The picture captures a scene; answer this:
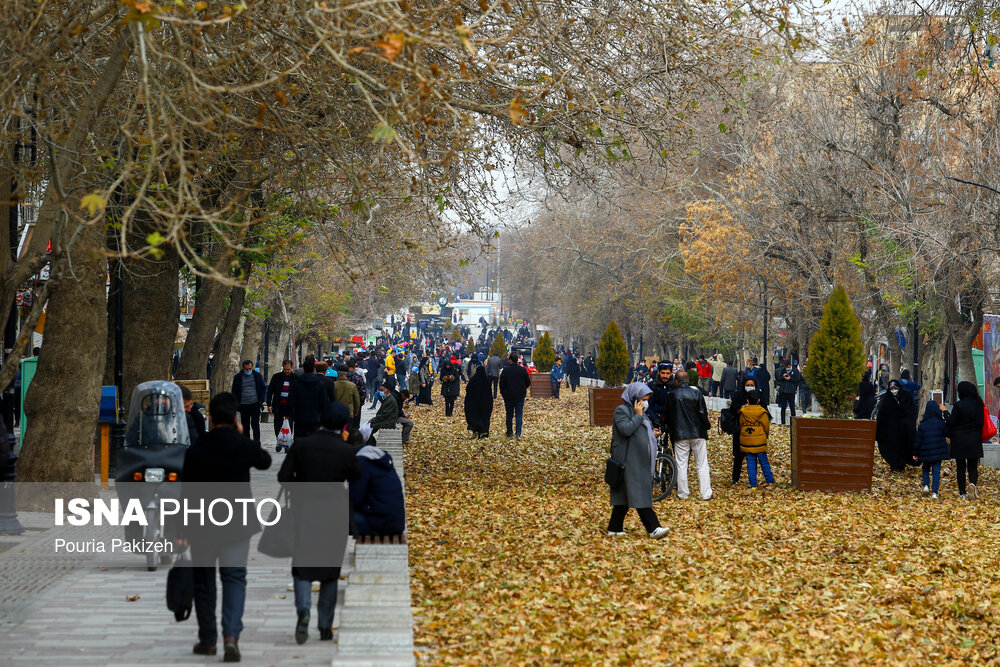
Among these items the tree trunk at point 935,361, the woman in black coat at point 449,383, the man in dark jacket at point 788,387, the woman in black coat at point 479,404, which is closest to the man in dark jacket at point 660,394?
the woman in black coat at point 479,404

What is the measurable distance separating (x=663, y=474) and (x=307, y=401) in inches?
217

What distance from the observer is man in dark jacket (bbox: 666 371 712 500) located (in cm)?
1709

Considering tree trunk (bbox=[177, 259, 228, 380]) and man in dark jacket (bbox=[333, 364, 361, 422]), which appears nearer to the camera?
man in dark jacket (bbox=[333, 364, 361, 422])

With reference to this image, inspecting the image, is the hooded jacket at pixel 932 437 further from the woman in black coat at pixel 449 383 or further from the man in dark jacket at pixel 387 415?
the woman in black coat at pixel 449 383

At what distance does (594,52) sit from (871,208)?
16344 mm

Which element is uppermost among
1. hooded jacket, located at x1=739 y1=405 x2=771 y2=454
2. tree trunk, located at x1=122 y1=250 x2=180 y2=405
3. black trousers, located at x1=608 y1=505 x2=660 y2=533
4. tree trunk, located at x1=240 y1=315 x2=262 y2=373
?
tree trunk, located at x1=240 y1=315 x2=262 y2=373

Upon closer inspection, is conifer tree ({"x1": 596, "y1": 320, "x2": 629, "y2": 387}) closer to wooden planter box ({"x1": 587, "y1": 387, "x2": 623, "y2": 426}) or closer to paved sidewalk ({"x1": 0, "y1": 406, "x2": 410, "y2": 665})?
wooden planter box ({"x1": 587, "y1": 387, "x2": 623, "y2": 426})

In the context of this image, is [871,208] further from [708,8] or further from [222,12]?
[222,12]

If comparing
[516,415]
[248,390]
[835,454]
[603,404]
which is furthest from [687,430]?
[603,404]

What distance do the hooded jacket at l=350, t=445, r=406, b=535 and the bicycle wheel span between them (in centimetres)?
842

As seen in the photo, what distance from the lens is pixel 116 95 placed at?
13.9 m

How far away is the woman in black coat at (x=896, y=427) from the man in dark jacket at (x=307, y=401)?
8.65m

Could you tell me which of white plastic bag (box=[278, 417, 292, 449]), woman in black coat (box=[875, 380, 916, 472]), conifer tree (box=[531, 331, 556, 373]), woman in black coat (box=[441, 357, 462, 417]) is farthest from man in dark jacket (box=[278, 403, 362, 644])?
conifer tree (box=[531, 331, 556, 373])

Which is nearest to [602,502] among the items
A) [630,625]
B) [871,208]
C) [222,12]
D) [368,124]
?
[368,124]
